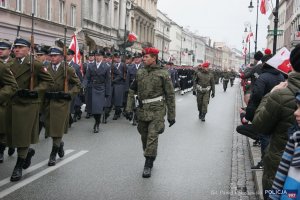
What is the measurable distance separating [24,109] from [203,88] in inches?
375

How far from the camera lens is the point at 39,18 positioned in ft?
90.4

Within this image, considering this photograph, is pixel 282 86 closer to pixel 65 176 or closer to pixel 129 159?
pixel 65 176

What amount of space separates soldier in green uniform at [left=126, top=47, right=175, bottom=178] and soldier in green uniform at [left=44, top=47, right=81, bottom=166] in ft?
4.30

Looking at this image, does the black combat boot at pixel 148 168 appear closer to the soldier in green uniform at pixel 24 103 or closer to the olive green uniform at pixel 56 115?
the olive green uniform at pixel 56 115

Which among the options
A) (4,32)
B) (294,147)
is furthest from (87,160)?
(4,32)

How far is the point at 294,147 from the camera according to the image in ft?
9.12

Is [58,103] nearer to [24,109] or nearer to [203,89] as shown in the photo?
[24,109]

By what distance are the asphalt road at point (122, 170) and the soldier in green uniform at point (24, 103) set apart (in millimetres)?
489

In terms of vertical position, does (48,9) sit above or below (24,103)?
above

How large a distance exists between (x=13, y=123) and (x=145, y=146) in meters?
→ 2.04

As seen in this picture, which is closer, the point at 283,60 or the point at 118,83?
the point at 283,60

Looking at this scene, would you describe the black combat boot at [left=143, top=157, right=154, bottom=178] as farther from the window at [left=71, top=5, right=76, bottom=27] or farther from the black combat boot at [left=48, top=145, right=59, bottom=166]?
the window at [left=71, top=5, right=76, bottom=27]

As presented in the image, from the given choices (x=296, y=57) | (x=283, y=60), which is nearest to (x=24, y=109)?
(x=283, y=60)

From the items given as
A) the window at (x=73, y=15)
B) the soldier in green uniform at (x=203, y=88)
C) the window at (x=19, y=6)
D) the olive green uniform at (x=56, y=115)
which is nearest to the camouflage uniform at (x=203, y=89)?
the soldier in green uniform at (x=203, y=88)
